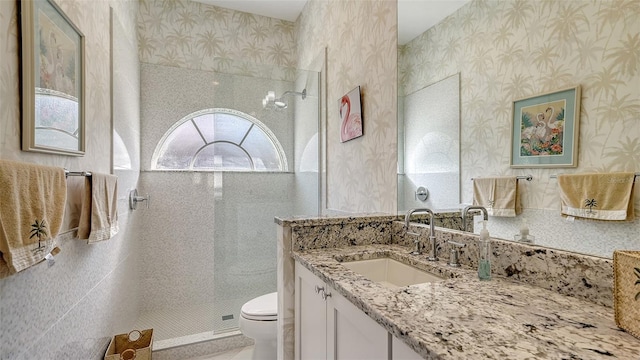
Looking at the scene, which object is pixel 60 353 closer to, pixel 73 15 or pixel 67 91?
pixel 67 91

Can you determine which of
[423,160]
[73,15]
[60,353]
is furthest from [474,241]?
[73,15]

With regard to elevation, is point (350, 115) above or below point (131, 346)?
above

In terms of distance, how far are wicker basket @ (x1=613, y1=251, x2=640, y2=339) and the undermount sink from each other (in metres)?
0.67

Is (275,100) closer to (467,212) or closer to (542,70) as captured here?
(467,212)

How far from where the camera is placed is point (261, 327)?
6.08ft

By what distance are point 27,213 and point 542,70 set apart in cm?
171

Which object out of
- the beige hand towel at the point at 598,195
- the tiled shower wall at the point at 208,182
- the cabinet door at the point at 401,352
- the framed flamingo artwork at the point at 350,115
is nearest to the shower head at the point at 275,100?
the tiled shower wall at the point at 208,182

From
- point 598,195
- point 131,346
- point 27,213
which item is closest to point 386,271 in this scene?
point 598,195

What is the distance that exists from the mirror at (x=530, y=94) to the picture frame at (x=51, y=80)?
1.61 m

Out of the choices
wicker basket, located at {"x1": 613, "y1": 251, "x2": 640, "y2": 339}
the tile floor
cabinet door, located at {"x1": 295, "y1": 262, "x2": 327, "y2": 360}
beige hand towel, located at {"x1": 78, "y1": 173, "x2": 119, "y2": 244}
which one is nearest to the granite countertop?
wicker basket, located at {"x1": 613, "y1": 251, "x2": 640, "y2": 339}

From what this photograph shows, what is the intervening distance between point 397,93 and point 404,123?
0.17 m

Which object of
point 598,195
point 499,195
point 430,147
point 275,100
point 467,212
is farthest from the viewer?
point 275,100

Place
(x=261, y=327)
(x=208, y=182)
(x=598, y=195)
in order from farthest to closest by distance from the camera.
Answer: (x=208, y=182) → (x=261, y=327) → (x=598, y=195)

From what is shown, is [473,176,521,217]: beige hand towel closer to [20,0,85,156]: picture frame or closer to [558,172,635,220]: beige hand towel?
[558,172,635,220]: beige hand towel
